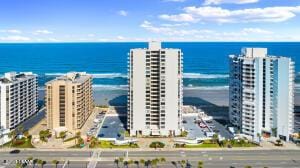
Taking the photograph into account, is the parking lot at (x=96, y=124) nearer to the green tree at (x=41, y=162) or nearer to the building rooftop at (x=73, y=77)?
the building rooftop at (x=73, y=77)

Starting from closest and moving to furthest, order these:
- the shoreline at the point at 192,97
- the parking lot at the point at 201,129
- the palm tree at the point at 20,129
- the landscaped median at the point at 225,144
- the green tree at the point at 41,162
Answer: the green tree at the point at 41,162, the landscaped median at the point at 225,144, the parking lot at the point at 201,129, the palm tree at the point at 20,129, the shoreline at the point at 192,97

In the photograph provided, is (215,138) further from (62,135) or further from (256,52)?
(62,135)

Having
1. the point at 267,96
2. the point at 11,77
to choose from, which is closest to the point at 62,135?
the point at 11,77

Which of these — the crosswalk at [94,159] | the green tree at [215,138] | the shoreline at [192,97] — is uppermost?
the shoreline at [192,97]

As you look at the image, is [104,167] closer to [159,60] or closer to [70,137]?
[70,137]

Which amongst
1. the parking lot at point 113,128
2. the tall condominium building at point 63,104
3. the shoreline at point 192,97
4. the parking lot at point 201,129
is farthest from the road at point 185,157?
the shoreline at point 192,97

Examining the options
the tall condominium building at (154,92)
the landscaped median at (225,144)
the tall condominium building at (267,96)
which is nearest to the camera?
the landscaped median at (225,144)
